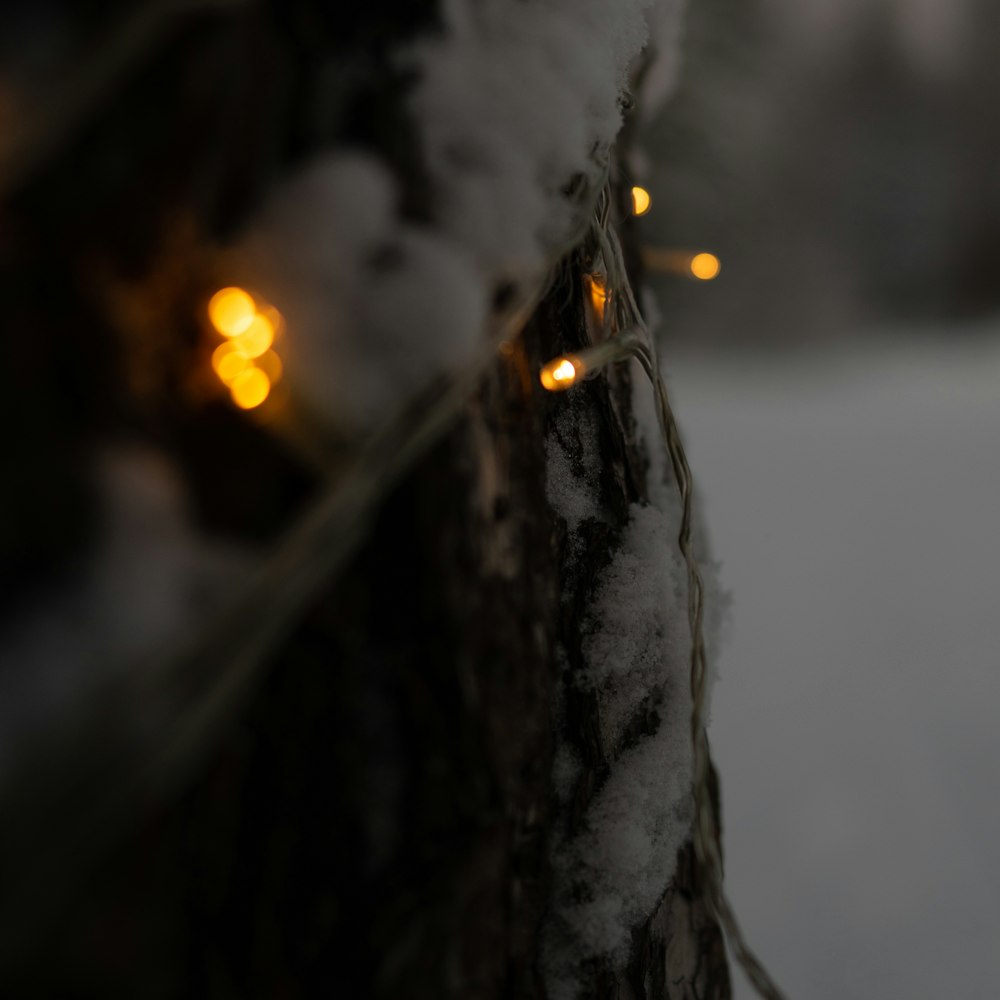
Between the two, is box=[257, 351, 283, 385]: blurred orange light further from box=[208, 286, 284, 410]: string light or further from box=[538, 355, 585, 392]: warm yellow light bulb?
box=[538, 355, 585, 392]: warm yellow light bulb

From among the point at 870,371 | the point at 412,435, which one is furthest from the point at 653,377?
the point at 870,371

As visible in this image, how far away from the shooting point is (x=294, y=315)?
0.91 ft

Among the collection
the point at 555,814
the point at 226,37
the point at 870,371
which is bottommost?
the point at 555,814

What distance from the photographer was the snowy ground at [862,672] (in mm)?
860

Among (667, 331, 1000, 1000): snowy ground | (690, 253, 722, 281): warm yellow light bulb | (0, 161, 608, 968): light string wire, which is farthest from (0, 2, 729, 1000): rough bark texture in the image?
(667, 331, 1000, 1000): snowy ground

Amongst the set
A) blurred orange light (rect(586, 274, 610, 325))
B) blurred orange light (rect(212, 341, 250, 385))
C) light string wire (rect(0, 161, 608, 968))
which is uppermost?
blurred orange light (rect(586, 274, 610, 325))

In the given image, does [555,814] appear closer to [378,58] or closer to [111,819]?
[111,819]

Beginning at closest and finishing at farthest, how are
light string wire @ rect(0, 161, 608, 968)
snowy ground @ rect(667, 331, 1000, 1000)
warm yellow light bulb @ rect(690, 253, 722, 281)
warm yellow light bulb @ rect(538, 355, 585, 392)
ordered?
1. light string wire @ rect(0, 161, 608, 968)
2. warm yellow light bulb @ rect(538, 355, 585, 392)
3. warm yellow light bulb @ rect(690, 253, 722, 281)
4. snowy ground @ rect(667, 331, 1000, 1000)

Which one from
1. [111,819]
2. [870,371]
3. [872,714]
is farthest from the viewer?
[870,371]

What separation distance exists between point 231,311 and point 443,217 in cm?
9

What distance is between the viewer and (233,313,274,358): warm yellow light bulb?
0.27 m

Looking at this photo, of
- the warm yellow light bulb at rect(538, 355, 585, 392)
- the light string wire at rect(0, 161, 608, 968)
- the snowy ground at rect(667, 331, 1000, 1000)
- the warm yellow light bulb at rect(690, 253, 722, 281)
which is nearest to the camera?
the light string wire at rect(0, 161, 608, 968)

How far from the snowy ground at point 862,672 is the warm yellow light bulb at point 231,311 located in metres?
0.50

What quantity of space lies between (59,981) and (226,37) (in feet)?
0.99
